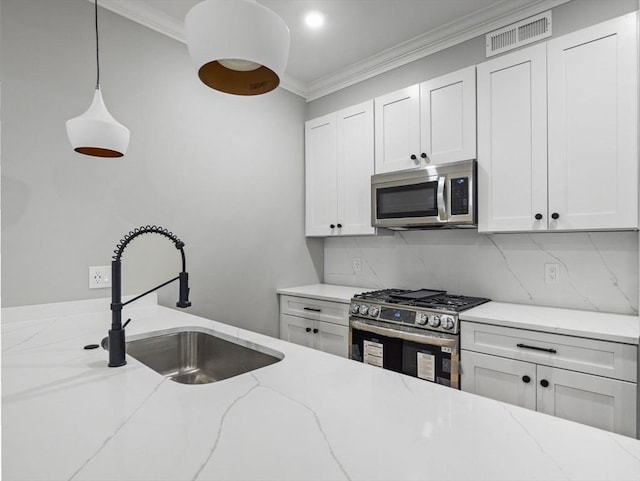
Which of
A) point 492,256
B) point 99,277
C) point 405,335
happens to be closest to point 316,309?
point 405,335

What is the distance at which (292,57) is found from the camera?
9.64 feet

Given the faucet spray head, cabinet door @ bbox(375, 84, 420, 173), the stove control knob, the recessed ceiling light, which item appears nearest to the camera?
the faucet spray head

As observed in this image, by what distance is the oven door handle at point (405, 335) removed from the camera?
6.70 feet

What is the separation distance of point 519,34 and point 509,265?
1.46 m

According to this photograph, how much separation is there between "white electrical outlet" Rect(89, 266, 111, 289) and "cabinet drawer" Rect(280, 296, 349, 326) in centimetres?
140

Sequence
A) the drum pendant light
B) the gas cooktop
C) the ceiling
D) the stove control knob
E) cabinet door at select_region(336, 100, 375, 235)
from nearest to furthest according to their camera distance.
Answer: the drum pendant light → the stove control knob → the gas cooktop → the ceiling → cabinet door at select_region(336, 100, 375, 235)

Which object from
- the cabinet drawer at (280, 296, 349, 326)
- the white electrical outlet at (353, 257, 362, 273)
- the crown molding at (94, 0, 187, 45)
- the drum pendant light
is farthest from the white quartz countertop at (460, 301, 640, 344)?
the crown molding at (94, 0, 187, 45)

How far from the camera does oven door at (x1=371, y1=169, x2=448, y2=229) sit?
2400 mm

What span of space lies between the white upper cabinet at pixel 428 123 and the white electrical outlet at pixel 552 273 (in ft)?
2.75

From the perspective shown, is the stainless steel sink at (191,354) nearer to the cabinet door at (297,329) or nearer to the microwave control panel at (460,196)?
the cabinet door at (297,329)

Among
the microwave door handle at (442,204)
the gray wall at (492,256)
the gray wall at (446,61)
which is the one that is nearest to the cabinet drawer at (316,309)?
the gray wall at (492,256)

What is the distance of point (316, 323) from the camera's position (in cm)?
286

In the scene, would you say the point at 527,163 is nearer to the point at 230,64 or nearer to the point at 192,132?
the point at 230,64

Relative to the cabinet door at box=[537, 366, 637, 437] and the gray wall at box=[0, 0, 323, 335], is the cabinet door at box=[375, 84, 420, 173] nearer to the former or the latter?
the gray wall at box=[0, 0, 323, 335]
